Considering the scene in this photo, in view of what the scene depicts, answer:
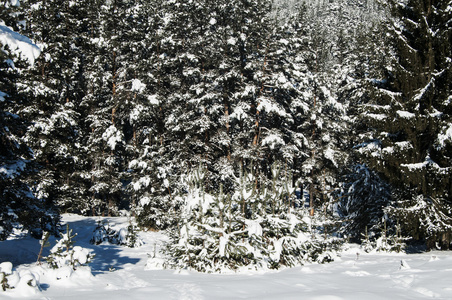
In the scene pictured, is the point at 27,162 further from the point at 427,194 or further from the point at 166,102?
the point at 166,102

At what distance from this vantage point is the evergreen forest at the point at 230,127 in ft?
32.3

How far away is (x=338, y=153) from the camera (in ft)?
80.0

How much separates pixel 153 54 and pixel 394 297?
2543 centimetres

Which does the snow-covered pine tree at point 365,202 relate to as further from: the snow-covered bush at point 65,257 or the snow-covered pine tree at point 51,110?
the snow-covered pine tree at point 51,110

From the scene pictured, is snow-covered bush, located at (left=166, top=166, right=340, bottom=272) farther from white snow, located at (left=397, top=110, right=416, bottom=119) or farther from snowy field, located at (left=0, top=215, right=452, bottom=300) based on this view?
white snow, located at (left=397, top=110, right=416, bottom=119)

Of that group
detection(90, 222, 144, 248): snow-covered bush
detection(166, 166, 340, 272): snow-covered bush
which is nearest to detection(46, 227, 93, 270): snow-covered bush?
detection(166, 166, 340, 272): snow-covered bush

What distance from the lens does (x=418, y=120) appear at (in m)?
11.6

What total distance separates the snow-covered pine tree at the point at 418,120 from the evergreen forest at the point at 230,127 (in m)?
0.05

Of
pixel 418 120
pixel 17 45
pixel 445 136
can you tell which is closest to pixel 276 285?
pixel 17 45

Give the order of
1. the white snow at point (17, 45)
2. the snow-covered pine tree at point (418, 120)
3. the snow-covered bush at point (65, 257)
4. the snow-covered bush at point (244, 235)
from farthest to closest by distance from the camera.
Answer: the snow-covered pine tree at point (418, 120) < the snow-covered bush at point (244, 235) < the snow-covered bush at point (65, 257) < the white snow at point (17, 45)

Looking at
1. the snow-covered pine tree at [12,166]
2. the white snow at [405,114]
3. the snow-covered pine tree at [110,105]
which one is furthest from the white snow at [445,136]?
the snow-covered pine tree at [110,105]

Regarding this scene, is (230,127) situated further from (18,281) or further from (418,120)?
(18,281)

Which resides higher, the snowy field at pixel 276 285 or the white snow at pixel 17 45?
the white snow at pixel 17 45

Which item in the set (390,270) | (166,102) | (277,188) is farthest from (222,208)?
(166,102)
